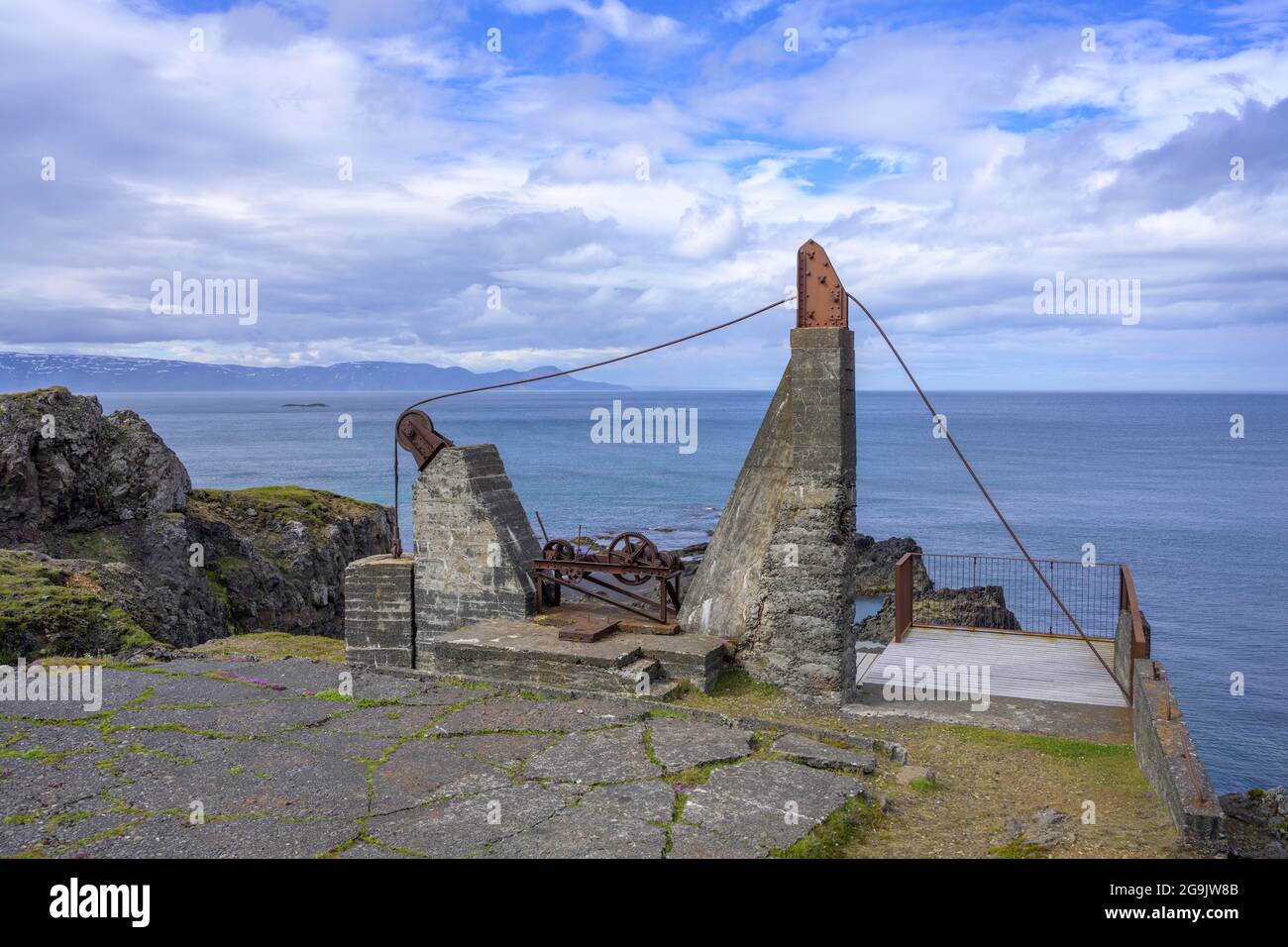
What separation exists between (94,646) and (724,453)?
96.4m

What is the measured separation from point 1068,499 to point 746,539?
63.1 metres

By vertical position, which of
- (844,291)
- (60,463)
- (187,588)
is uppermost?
(844,291)

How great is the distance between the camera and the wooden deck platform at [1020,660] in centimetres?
1065

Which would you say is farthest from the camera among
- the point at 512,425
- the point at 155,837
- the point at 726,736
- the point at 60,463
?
the point at 512,425

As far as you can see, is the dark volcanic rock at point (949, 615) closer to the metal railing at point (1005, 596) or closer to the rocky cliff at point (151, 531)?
the metal railing at point (1005, 596)

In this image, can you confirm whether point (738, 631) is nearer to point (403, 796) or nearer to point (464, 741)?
point (464, 741)

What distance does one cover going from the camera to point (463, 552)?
476 inches

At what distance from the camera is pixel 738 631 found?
10664 millimetres

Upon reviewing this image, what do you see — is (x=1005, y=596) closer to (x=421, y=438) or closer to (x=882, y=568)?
(x=882, y=568)

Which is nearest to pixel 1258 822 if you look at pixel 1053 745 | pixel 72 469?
pixel 1053 745

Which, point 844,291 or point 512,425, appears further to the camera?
point 512,425

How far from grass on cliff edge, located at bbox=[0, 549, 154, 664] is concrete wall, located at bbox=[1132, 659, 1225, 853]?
13.7 m

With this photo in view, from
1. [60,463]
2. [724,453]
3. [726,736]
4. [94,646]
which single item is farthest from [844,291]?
[724,453]
